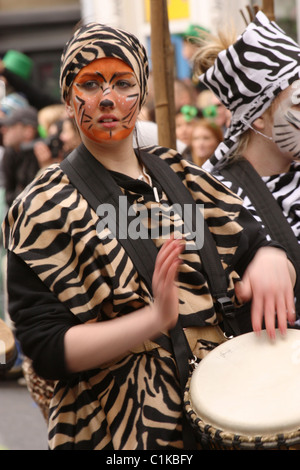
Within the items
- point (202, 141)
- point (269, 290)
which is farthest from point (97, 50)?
point (202, 141)

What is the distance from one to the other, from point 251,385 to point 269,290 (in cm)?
29

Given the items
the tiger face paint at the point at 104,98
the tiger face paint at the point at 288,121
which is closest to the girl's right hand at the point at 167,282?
the tiger face paint at the point at 104,98

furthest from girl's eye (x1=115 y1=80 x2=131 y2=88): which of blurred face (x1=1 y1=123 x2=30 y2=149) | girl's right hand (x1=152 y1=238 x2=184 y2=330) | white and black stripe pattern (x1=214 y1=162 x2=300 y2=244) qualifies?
blurred face (x1=1 y1=123 x2=30 y2=149)

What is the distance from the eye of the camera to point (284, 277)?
2014 mm

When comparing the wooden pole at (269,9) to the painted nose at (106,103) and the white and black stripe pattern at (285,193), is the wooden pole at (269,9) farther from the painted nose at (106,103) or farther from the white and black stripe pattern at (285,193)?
the painted nose at (106,103)

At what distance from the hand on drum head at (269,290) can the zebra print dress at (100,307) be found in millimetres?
122

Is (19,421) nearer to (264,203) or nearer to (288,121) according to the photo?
(264,203)

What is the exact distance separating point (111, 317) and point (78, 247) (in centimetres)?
21

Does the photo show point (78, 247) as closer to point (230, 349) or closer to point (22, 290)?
point (22, 290)

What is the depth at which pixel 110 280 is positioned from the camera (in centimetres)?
187

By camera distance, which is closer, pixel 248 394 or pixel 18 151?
pixel 248 394

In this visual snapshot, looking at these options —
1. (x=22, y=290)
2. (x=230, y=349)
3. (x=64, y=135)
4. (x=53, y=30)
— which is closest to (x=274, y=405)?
(x=230, y=349)

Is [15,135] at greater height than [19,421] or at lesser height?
greater

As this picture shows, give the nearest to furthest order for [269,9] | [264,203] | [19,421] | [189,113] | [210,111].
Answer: [264,203] < [269,9] < [210,111] < [19,421] < [189,113]
